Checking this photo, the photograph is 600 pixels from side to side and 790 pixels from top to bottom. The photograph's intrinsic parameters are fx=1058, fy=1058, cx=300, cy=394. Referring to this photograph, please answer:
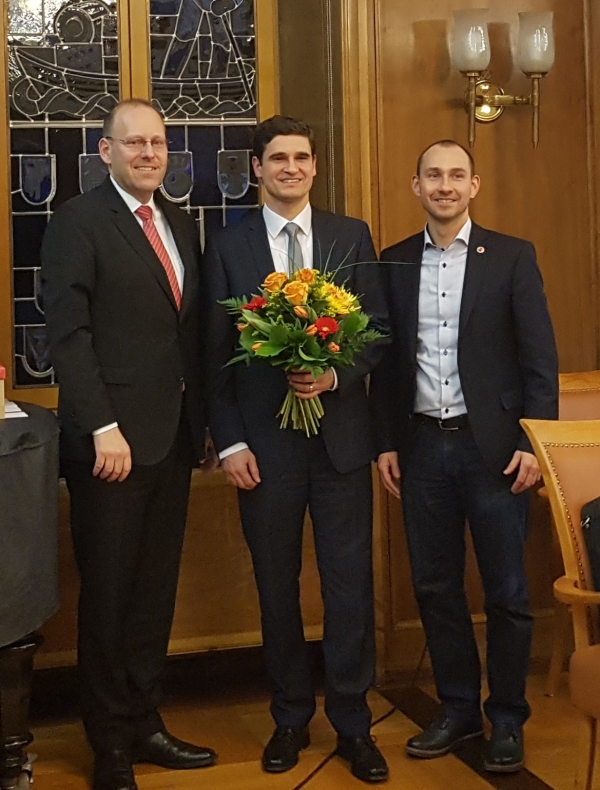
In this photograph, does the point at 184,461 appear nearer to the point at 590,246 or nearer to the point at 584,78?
the point at 590,246

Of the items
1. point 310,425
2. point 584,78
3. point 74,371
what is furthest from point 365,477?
point 584,78

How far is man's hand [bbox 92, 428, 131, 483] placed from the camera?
267 centimetres

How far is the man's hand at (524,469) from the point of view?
2857mm

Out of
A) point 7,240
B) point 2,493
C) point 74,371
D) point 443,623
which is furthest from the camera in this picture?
point 7,240

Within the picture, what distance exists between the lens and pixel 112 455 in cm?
268

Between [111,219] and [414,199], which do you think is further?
[414,199]

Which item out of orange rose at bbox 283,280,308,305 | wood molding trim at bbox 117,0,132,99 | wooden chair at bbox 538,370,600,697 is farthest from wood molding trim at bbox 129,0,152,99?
wooden chair at bbox 538,370,600,697

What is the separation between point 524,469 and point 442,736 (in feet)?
2.73

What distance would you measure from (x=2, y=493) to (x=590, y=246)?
2418 millimetres

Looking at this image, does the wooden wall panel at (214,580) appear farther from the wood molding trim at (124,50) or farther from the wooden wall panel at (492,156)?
the wood molding trim at (124,50)

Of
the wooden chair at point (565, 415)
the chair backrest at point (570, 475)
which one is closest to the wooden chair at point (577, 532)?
the chair backrest at point (570, 475)

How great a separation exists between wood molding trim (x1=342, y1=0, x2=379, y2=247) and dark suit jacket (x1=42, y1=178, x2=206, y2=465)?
104 cm

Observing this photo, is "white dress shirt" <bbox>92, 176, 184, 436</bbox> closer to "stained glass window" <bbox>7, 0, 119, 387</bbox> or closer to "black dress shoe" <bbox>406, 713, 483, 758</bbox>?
"stained glass window" <bbox>7, 0, 119, 387</bbox>

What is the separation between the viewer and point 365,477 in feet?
9.62
